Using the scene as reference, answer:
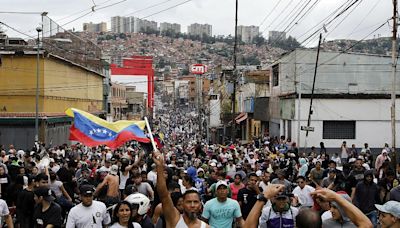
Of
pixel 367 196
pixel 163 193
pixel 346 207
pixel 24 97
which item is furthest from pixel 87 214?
pixel 24 97

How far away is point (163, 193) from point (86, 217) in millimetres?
2781

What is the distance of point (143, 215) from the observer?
25.9 feet

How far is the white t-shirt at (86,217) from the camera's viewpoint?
27.7ft

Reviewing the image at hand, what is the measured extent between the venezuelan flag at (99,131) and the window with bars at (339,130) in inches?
830

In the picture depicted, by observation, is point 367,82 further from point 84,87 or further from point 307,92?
point 84,87

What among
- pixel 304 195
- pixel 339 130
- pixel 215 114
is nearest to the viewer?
pixel 304 195

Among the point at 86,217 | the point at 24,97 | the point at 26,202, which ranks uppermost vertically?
the point at 24,97

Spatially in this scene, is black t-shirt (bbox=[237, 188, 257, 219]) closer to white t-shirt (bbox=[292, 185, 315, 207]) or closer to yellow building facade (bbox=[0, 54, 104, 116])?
white t-shirt (bbox=[292, 185, 315, 207])

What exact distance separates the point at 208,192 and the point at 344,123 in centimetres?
2531

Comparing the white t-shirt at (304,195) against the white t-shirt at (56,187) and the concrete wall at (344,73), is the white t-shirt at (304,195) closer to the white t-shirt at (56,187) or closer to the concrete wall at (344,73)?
the white t-shirt at (56,187)

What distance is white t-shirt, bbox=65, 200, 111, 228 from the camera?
27.7 ft

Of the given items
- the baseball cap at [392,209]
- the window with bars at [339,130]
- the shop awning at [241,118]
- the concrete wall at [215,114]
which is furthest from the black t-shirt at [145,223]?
the concrete wall at [215,114]

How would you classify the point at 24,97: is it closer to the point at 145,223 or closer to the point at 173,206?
the point at 145,223

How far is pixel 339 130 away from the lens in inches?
1475
